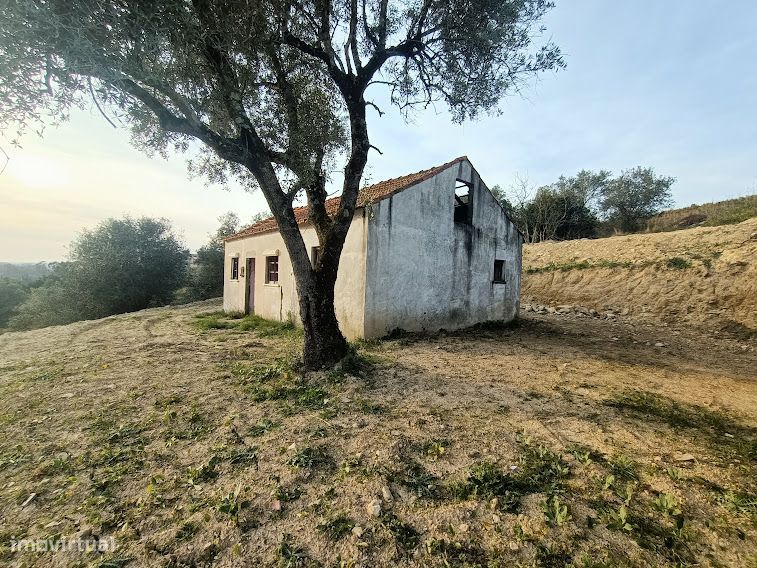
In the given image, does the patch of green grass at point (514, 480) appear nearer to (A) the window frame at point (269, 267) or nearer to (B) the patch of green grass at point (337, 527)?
(B) the patch of green grass at point (337, 527)

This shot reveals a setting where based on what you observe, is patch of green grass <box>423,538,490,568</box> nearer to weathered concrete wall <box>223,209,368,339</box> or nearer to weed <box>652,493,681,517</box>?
weed <box>652,493,681,517</box>

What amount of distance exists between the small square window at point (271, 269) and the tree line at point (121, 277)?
16.0 metres

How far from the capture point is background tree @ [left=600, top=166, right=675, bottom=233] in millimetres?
28678

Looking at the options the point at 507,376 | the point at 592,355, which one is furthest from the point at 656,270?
the point at 507,376

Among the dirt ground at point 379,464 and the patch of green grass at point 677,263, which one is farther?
the patch of green grass at point 677,263

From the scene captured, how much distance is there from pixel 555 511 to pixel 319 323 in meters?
4.55

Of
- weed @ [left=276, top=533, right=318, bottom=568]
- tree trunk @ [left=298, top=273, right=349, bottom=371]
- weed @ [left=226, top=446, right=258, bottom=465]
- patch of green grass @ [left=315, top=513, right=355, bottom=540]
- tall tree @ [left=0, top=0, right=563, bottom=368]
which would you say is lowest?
weed @ [left=276, top=533, right=318, bottom=568]

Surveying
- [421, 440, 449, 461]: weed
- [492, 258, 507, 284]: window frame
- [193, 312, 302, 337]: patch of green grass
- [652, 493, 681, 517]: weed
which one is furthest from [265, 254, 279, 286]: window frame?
[652, 493, 681, 517]: weed

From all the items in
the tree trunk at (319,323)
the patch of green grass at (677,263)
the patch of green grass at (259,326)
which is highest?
the patch of green grass at (677,263)

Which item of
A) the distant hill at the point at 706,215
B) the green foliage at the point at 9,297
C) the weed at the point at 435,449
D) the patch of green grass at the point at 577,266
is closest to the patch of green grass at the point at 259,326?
the weed at the point at 435,449

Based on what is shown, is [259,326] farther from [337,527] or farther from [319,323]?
[337,527]

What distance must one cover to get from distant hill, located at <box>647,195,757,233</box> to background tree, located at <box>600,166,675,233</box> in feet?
3.16

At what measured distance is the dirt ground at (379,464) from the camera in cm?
246

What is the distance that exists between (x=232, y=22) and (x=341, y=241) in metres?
3.66
